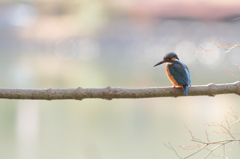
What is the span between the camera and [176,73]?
2.61 meters

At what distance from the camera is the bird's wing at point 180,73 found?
93.7 inches

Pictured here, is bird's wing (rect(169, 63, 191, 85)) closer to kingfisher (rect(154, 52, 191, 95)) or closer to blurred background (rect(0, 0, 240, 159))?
kingfisher (rect(154, 52, 191, 95))

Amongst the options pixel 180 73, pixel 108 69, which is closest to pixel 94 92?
pixel 180 73

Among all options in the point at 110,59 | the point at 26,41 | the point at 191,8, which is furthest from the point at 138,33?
the point at 26,41

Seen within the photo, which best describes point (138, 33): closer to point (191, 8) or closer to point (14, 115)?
point (191, 8)

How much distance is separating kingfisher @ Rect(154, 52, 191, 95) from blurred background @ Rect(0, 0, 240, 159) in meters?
0.17

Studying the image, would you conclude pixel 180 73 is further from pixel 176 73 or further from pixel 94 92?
pixel 94 92

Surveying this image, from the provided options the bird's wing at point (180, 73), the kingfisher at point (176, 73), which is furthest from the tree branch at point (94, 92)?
the bird's wing at point (180, 73)

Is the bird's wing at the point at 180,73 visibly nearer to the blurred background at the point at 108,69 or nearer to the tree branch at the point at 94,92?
the blurred background at the point at 108,69

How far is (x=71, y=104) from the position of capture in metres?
9.58

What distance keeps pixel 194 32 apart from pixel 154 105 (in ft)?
29.4

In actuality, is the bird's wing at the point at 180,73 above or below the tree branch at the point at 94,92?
above

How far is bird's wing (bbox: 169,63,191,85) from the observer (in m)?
2.38

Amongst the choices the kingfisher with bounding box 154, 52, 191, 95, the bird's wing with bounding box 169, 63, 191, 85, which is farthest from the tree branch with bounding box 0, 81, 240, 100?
the bird's wing with bounding box 169, 63, 191, 85
